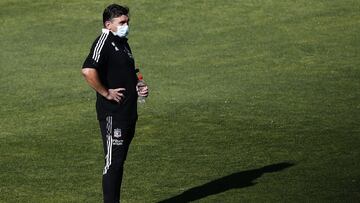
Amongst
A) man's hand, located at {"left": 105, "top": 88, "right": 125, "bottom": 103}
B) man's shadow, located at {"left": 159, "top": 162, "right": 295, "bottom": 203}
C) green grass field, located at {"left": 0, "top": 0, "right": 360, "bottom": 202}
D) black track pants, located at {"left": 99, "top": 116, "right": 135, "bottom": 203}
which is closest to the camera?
man's hand, located at {"left": 105, "top": 88, "right": 125, "bottom": 103}

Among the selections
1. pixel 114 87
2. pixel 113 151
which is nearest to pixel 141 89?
pixel 114 87

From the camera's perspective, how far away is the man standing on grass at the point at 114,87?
10.7m

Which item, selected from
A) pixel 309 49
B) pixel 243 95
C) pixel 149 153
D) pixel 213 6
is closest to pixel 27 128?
pixel 149 153

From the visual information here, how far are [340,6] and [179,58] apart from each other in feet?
19.5

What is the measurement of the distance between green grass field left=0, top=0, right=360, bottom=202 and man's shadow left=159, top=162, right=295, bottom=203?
0.02 meters

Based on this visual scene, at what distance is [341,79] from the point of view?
19.0m

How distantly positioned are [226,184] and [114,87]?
2441mm

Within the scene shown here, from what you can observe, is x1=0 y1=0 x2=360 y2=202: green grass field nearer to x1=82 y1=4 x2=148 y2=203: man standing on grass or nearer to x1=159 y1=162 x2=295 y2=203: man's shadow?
x1=159 y1=162 x2=295 y2=203: man's shadow

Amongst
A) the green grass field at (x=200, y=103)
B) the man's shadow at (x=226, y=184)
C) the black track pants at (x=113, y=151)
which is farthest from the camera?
the green grass field at (x=200, y=103)

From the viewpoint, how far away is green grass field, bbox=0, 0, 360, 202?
12688 mm

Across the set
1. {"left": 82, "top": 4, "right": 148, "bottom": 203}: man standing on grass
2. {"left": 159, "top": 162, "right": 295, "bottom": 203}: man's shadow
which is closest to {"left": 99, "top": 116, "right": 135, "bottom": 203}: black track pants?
{"left": 82, "top": 4, "right": 148, "bottom": 203}: man standing on grass

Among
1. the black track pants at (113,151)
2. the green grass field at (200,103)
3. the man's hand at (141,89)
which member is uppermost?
the man's hand at (141,89)

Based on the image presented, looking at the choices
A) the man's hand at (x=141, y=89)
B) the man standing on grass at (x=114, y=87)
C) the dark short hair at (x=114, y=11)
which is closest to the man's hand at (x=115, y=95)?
the man standing on grass at (x=114, y=87)

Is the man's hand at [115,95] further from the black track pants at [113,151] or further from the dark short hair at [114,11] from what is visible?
the dark short hair at [114,11]
